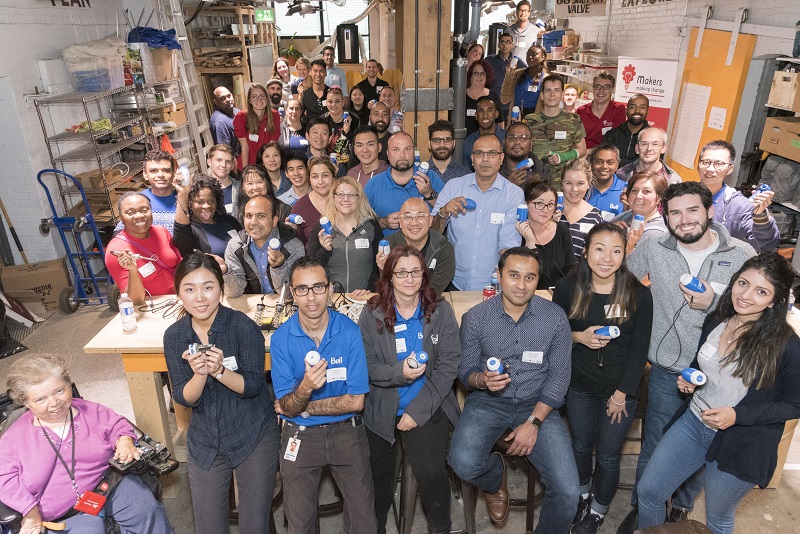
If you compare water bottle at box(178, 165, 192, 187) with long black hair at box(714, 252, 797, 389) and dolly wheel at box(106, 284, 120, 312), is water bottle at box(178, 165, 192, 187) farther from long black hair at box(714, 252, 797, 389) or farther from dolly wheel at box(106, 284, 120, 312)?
long black hair at box(714, 252, 797, 389)

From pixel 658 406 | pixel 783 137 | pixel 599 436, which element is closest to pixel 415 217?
pixel 599 436

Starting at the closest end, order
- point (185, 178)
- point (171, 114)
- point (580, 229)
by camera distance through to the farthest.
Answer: point (580, 229), point (185, 178), point (171, 114)

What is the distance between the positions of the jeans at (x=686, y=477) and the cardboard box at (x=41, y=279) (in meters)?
5.88

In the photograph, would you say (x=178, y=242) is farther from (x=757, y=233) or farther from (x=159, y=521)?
(x=757, y=233)

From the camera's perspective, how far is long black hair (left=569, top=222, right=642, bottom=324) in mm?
2941

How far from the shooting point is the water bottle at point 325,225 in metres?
3.72

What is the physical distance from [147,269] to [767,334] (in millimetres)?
3637

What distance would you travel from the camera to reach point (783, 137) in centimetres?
534

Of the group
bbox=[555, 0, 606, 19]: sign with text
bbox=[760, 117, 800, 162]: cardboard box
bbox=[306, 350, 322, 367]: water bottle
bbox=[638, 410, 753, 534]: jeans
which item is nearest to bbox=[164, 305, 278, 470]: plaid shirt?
bbox=[306, 350, 322, 367]: water bottle

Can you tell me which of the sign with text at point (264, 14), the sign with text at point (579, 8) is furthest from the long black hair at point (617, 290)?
the sign with text at point (264, 14)

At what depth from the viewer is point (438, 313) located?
306cm

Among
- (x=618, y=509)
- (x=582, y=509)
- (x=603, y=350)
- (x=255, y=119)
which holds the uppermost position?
(x=255, y=119)

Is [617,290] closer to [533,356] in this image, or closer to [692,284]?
[692,284]

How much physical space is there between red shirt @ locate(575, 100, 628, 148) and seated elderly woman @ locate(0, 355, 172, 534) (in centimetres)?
544
